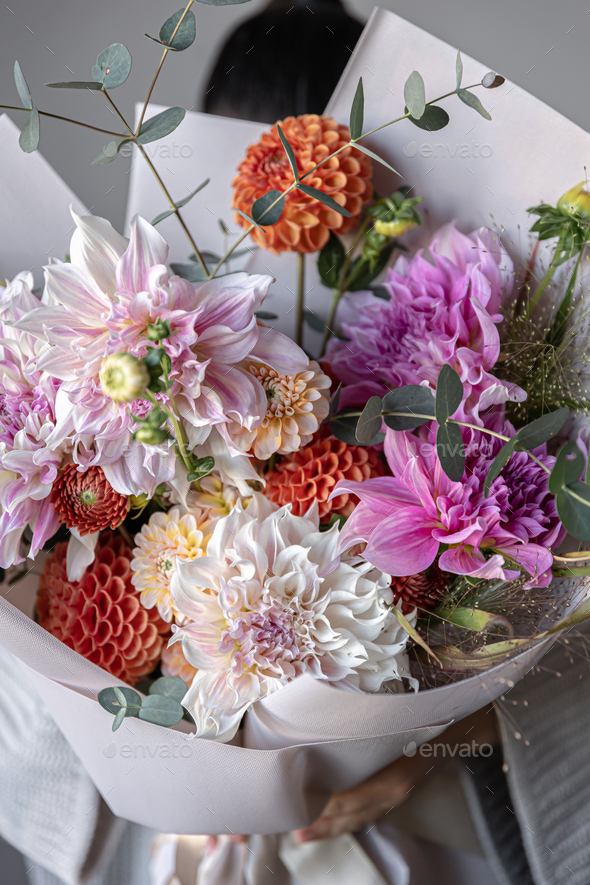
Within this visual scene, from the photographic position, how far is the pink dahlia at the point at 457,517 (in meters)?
0.30

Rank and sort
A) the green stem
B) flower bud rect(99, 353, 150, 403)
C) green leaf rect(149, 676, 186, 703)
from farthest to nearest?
the green stem
green leaf rect(149, 676, 186, 703)
flower bud rect(99, 353, 150, 403)

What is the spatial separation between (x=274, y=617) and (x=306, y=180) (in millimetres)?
273

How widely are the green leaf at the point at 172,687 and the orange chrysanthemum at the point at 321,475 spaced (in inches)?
4.3

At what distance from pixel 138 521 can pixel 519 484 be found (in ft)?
0.75

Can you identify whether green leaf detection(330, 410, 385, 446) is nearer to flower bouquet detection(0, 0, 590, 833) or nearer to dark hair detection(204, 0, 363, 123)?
flower bouquet detection(0, 0, 590, 833)

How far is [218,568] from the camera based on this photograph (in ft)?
1.00

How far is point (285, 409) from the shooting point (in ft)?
1.05

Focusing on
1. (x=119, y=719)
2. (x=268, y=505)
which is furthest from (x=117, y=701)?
(x=268, y=505)

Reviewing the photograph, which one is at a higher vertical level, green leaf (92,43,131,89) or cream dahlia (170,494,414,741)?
green leaf (92,43,131,89)

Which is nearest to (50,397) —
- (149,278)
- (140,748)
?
(149,278)

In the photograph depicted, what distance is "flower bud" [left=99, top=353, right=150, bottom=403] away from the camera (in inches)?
9.4

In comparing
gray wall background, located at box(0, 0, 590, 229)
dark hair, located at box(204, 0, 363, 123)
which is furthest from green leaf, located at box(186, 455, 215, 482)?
gray wall background, located at box(0, 0, 590, 229)

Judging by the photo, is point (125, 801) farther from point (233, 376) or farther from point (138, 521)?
point (233, 376)

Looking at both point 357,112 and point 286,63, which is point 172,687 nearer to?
point 357,112
